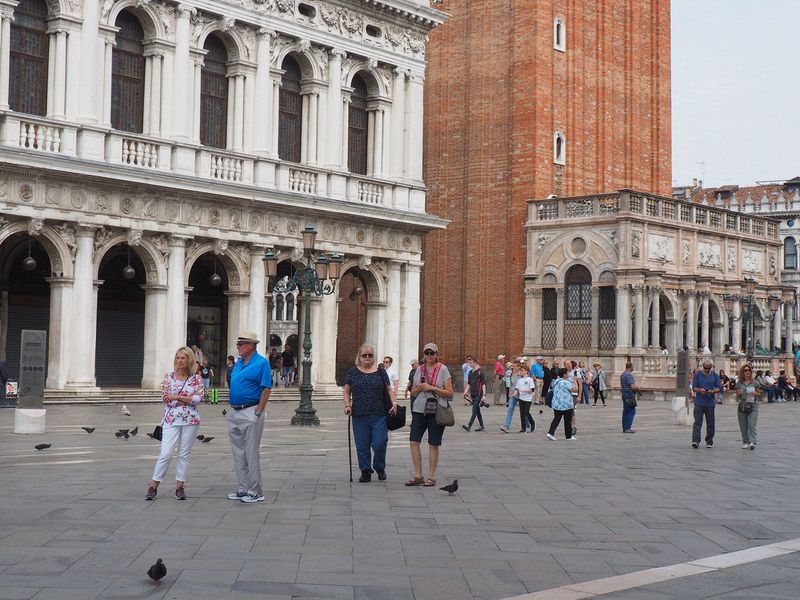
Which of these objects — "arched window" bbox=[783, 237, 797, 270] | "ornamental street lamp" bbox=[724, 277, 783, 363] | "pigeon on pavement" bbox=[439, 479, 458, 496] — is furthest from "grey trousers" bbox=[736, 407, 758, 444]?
"arched window" bbox=[783, 237, 797, 270]

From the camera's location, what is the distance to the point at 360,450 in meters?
14.1

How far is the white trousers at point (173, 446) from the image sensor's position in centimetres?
1191

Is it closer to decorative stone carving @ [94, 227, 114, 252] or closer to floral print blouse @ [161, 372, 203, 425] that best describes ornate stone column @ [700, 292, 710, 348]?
decorative stone carving @ [94, 227, 114, 252]

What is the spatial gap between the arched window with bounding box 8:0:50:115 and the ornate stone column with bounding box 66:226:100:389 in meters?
3.37

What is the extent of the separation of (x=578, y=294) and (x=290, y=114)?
12.2 meters

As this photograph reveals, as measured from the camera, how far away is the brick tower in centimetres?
4225

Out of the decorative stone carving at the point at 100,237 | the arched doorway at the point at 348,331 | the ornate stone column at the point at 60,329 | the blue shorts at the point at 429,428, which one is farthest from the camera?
the arched doorway at the point at 348,331

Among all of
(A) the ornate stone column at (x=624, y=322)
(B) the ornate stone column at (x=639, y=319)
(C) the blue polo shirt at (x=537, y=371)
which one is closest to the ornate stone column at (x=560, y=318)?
(A) the ornate stone column at (x=624, y=322)

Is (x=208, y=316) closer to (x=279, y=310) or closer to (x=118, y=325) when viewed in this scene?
(x=118, y=325)

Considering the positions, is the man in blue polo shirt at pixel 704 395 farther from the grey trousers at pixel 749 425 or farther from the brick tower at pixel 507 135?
the brick tower at pixel 507 135

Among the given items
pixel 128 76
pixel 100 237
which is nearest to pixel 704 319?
pixel 128 76

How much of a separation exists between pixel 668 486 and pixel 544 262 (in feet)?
89.6

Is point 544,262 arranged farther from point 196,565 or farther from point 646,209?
point 196,565

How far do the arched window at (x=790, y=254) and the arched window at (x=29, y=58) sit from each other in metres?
64.5
